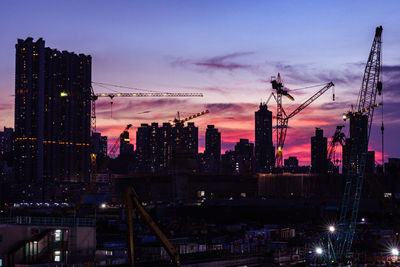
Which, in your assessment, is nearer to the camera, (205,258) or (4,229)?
(4,229)

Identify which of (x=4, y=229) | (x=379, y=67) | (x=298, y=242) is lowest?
(x=298, y=242)

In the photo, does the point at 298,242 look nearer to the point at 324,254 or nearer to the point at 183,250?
the point at 324,254

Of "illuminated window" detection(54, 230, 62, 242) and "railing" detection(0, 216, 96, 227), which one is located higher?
"railing" detection(0, 216, 96, 227)

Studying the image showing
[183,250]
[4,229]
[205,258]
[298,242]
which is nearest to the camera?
[4,229]

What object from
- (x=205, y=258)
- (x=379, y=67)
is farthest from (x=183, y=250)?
(x=379, y=67)

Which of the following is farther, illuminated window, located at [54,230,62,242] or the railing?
the railing

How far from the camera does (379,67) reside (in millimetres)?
93500

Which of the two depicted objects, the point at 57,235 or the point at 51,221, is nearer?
the point at 57,235

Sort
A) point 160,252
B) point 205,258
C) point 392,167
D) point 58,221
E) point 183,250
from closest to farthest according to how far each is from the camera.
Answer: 1. point 58,221
2. point 205,258
3. point 160,252
4. point 183,250
5. point 392,167

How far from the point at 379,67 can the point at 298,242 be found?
30138 millimetres

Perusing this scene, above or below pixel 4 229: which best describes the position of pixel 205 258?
below

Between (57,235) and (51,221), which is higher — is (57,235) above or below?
below

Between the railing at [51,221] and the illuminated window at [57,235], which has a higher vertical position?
the railing at [51,221]

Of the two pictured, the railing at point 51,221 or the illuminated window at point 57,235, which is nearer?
the illuminated window at point 57,235
